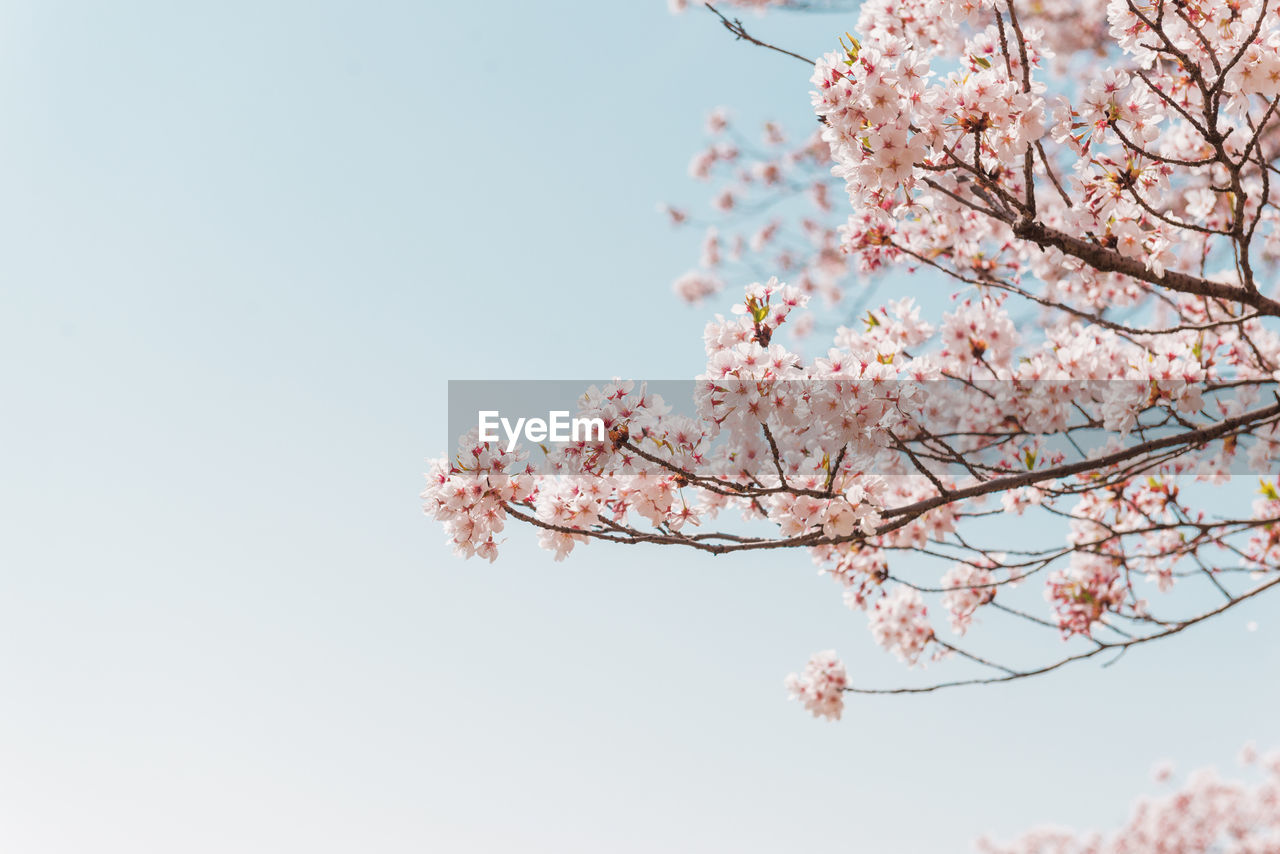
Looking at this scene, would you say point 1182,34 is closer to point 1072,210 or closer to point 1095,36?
point 1072,210

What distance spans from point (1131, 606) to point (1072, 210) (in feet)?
10.5

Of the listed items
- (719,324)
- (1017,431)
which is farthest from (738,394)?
(1017,431)

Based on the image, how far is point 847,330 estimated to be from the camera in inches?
195

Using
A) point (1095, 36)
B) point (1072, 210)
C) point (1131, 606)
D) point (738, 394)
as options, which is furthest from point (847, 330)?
point (1095, 36)

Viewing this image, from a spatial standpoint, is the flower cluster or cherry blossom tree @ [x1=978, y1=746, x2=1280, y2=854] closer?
the flower cluster

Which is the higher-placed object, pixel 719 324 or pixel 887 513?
pixel 719 324

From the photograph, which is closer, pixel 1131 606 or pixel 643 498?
pixel 643 498

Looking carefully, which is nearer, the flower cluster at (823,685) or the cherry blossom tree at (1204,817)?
the flower cluster at (823,685)

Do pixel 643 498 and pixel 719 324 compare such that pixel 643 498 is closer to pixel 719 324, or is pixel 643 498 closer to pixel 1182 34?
pixel 719 324

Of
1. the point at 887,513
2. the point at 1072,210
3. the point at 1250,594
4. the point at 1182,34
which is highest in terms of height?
the point at 1182,34

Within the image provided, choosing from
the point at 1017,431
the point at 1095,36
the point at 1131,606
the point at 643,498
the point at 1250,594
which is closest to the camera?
the point at 643,498

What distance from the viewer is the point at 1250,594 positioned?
3.75m

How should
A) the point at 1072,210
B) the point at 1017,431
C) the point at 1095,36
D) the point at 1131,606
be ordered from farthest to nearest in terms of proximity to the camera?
the point at 1095,36
the point at 1131,606
the point at 1017,431
the point at 1072,210

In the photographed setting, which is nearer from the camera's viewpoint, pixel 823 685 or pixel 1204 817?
pixel 823 685
